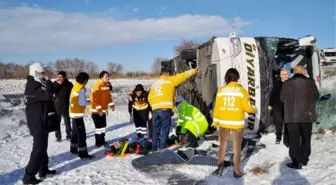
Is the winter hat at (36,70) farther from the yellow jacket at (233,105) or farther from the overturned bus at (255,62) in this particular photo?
the overturned bus at (255,62)

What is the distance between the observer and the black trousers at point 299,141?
540cm

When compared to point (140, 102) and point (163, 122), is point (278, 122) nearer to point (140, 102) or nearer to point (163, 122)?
point (163, 122)

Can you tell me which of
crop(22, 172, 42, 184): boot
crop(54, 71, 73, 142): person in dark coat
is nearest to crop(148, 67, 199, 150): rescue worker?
crop(54, 71, 73, 142): person in dark coat

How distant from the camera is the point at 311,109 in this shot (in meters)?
5.36

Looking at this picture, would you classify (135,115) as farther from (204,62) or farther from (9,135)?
(9,135)

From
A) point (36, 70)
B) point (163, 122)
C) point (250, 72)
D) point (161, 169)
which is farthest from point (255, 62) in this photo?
point (36, 70)

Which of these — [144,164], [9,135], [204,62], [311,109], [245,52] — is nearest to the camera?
[311,109]

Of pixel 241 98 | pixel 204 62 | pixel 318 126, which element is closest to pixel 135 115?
pixel 204 62

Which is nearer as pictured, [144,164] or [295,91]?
[295,91]

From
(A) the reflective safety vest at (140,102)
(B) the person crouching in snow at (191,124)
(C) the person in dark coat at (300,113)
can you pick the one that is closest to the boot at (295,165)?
(C) the person in dark coat at (300,113)

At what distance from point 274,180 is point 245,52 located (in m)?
3.70

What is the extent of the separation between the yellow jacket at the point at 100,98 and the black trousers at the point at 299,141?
13.8 ft

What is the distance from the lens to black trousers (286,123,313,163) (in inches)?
213

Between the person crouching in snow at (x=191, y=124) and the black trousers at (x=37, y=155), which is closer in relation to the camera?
the black trousers at (x=37, y=155)
